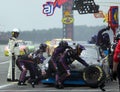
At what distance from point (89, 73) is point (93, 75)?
5.6 inches

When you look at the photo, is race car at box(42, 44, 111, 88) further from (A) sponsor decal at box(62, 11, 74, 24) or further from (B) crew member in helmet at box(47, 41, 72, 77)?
(A) sponsor decal at box(62, 11, 74, 24)

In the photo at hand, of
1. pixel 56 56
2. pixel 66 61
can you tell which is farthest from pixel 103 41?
pixel 66 61

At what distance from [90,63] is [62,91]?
1689mm

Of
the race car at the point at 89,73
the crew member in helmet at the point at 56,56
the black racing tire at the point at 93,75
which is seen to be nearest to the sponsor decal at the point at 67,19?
the race car at the point at 89,73

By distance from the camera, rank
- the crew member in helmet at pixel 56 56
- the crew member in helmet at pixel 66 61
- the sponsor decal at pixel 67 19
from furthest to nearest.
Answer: the sponsor decal at pixel 67 19 < the crew member in helmet at pixel 56 56 < the crew member in helmet at pixel 66 61

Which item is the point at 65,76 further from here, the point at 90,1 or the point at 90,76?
the point at 90,1

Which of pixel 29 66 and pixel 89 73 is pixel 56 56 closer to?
pixel 29 66

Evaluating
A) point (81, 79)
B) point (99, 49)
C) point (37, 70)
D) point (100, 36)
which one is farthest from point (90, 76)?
point (100, 36)

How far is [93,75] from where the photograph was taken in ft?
53.2

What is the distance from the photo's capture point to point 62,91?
619 inches

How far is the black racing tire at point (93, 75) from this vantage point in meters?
16.1

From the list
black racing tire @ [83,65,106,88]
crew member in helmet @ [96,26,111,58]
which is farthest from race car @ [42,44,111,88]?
crew member in helmet @ [96,26,111,58]

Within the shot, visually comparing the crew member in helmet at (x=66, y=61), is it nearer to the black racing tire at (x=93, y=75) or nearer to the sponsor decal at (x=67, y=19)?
the black racing tire at (x=93, y=75)

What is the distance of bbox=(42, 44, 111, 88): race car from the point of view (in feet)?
53.0
